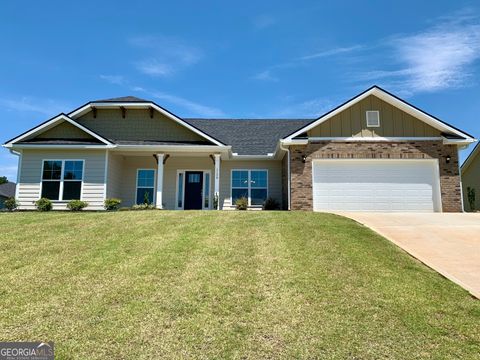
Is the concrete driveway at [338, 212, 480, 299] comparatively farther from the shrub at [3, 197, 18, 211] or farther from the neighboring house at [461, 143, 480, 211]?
the shrub at [3, 197, 18, 211]

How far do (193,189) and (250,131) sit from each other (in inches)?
234

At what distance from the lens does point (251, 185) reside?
18969 millimetres

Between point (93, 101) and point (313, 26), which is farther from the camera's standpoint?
point (93, 101)

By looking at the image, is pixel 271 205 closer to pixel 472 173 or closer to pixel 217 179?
pixel 217 179

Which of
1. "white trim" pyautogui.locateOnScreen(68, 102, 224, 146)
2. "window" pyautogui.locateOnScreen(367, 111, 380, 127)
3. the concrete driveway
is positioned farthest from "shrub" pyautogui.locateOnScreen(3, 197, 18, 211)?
"window" pyautogui.locateOnScreen(367, 111, 380, 127)

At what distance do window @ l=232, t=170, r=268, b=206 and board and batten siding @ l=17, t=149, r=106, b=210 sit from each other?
6502 mm

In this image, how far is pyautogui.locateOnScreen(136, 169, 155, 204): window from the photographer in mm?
18578

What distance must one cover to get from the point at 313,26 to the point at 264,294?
33.6 ft

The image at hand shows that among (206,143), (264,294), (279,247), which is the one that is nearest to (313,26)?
(206,143)

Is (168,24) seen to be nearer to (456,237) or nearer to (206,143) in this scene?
(206,143)

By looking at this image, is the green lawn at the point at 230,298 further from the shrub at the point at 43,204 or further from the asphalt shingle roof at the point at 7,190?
the asphalt shingle roof at the point at 7,190

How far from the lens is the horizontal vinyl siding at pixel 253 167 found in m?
18.8

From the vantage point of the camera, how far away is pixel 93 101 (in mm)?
18062

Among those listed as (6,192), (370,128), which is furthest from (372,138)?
(6,192)
